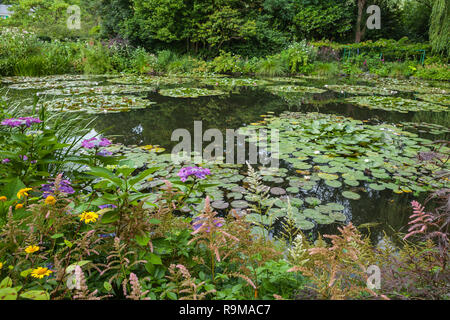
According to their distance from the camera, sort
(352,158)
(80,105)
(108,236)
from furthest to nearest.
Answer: (80,105) → (352,158) → (108,236)

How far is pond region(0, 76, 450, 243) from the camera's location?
7.45 ft

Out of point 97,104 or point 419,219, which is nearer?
point 419,219

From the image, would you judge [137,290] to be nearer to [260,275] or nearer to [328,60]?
[260,275]

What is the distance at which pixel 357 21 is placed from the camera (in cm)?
1399

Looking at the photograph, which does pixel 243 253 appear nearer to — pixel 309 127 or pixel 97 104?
pixel 309 127

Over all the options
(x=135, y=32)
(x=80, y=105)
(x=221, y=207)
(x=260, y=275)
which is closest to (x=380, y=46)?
(x=135, y=32)

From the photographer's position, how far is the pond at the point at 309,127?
227 cm

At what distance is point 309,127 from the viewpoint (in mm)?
4141

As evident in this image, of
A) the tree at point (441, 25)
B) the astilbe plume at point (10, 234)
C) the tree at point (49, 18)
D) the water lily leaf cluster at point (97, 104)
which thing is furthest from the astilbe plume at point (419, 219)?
the tree at point (49, 18)

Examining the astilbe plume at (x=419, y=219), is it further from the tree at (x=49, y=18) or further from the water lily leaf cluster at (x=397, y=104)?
the tree at (x=49, y=18)

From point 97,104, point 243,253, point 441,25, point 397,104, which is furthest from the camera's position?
point 441,25

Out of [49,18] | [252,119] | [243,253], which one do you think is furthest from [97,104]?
[49,18]

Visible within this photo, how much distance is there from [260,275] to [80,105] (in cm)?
501

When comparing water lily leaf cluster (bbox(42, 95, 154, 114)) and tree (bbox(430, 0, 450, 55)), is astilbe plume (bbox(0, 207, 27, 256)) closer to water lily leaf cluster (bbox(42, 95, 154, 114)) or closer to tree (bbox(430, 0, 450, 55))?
water lily leaf cluster (bbox(42, 95, 154, 114))
